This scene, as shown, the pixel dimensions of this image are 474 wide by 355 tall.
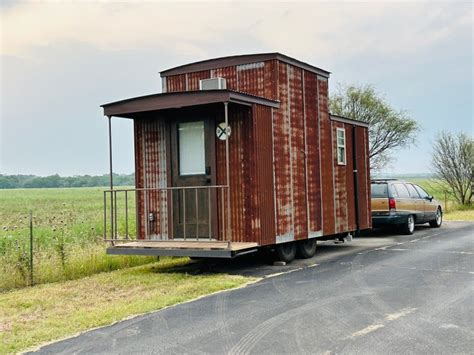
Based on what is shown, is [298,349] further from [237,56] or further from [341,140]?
[341,140]

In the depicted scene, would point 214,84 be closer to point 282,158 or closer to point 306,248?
point 282,158

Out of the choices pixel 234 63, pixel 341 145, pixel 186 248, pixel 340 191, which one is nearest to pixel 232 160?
pixel 186 248

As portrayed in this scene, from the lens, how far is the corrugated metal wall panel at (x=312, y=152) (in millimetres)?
11898

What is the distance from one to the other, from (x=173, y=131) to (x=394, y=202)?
804 cm

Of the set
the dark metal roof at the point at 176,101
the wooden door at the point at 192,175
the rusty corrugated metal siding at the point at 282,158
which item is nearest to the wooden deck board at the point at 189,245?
the wooden door at the point at 192,175

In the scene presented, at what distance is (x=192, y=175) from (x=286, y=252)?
2.33 m

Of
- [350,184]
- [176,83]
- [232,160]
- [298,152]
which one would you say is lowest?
[350,184]

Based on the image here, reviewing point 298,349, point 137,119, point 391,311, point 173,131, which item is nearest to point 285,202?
point 173,131

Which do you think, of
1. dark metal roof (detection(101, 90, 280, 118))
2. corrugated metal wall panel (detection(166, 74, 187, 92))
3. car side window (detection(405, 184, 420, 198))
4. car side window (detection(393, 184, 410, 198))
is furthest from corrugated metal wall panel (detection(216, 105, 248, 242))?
car side window (detection(405, 184, 420, 198))

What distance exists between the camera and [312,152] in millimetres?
12055

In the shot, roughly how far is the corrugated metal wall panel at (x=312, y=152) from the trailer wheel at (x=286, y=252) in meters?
0.64

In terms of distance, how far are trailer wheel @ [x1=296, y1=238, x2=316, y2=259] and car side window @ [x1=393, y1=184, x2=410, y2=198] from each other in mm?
5658

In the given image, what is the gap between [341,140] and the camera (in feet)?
44.1

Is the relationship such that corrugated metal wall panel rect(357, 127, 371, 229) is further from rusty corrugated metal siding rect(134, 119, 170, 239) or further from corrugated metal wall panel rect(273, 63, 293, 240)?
rusty corrugated metal siding rect(134, 119, 170, 239)
